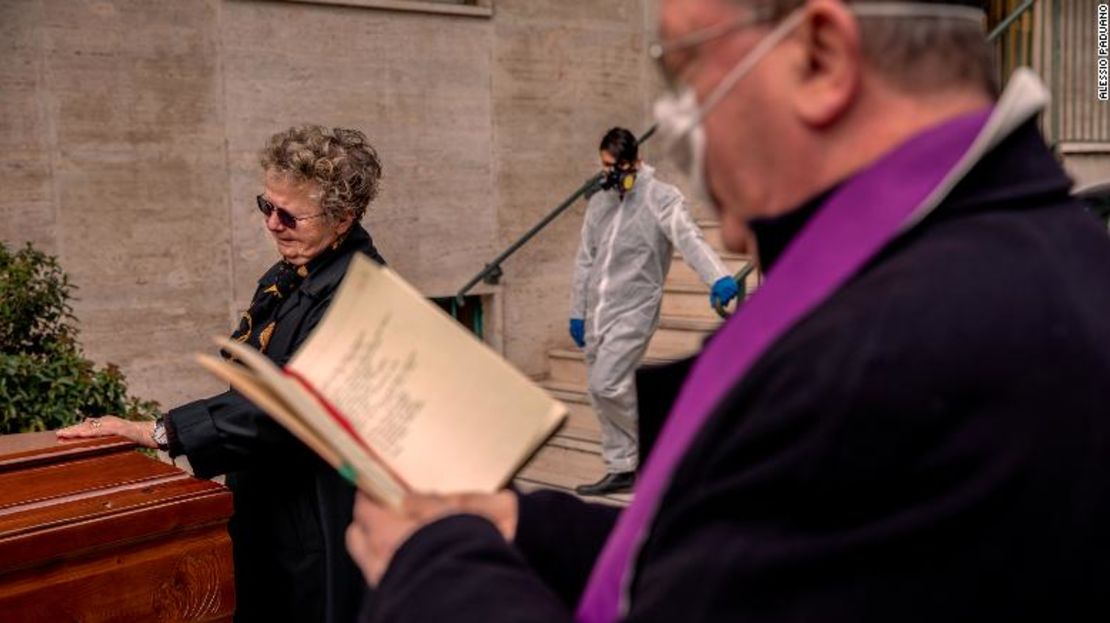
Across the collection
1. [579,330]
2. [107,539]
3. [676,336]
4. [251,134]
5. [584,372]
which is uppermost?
[251,134]

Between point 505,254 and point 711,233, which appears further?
point 711,233

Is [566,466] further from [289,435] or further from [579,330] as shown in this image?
[289,435]

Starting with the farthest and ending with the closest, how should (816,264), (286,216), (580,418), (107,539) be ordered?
(580,418) → (286,216) → (107,539) → (816,264)

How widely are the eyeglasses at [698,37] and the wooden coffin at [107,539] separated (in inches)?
62.3

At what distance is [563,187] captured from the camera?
341 inches

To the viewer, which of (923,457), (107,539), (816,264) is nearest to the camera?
(923,457)

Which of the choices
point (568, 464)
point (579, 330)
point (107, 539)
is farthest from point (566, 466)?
point (107, 539)

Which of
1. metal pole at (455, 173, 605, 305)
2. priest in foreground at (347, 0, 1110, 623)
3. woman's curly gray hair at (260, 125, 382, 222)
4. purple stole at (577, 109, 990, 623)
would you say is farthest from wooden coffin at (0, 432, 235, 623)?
metal pole at (455, 173, 605, 305)

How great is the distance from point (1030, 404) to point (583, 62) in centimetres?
799

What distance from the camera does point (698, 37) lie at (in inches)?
45.0

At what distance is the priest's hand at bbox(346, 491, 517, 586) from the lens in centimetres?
123

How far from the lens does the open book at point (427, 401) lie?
1289mm

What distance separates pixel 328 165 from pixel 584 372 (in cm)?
537

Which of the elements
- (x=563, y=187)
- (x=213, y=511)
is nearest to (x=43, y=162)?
(x=563, y=187)
